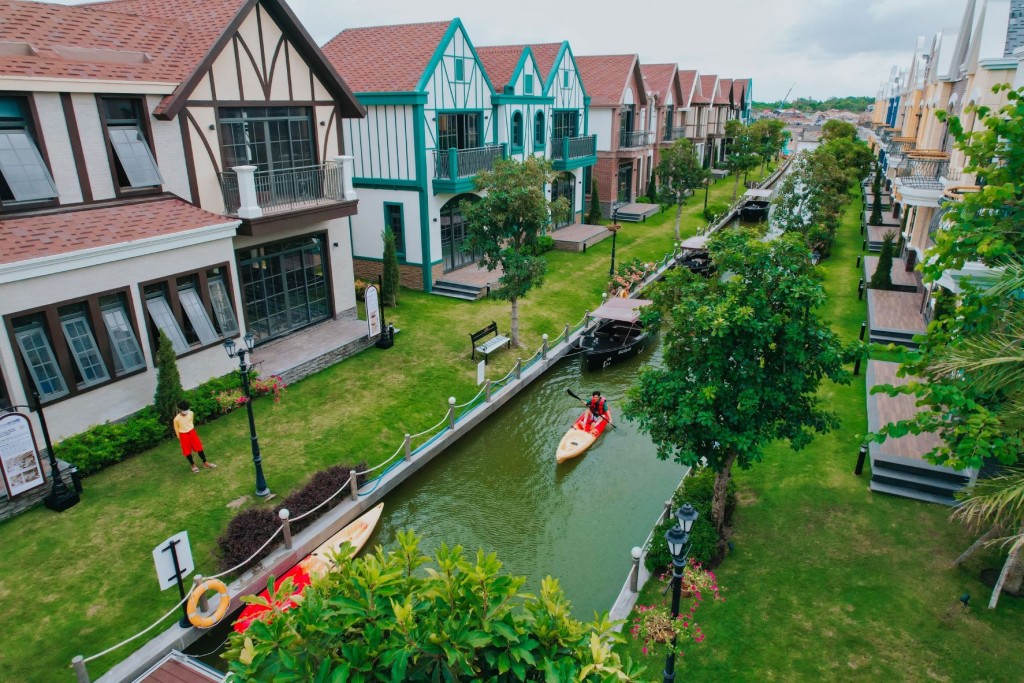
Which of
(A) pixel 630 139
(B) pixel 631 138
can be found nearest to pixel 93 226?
(A) pixel 630 139

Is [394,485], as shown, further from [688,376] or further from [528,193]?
[528,193]

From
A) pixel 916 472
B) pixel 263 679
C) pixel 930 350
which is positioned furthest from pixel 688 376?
pixel 263 679

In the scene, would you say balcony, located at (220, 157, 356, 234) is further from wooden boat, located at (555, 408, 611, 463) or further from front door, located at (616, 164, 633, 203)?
front door, located at (616, 164, 633, 203)

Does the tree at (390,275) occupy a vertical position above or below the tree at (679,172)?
below

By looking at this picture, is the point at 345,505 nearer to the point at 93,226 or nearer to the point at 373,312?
the point at 373,312

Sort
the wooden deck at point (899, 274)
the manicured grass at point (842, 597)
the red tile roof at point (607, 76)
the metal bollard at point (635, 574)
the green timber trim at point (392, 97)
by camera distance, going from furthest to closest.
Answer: the red tile roof at point (607, 76) < the wooden deck at point (899, 274) < the green timber trim at point (392, 97) < the metal bollard at point (635, 574) < the manicured grass at point (842, 597)

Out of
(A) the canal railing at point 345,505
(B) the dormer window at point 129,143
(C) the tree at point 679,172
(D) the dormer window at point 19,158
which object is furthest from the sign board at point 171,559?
(C) the tree at point 679,172

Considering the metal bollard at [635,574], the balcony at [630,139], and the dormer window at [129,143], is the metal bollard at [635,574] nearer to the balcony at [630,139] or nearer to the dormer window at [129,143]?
the dormer window at [129,143]

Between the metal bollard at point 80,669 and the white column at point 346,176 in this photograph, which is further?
the white column at point 346,176
